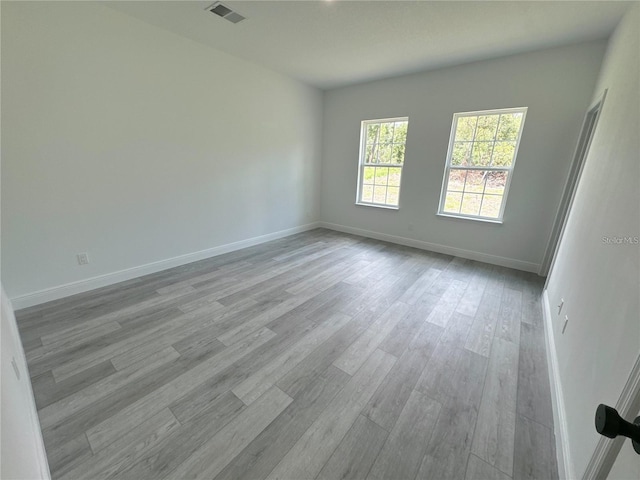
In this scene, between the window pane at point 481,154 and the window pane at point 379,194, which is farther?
the window pane at point 379,194

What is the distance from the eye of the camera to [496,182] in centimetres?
369

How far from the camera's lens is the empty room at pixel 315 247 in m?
1.26

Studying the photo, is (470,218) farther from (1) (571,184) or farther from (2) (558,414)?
(2) (558,414)

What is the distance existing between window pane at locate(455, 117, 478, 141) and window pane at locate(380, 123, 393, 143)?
43.1 inches

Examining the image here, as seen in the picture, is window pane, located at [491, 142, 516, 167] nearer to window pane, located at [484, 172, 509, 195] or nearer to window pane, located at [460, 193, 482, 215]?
window pane, located at [484, 172, 509, 195]

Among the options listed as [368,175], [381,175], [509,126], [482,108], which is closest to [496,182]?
[509,126]

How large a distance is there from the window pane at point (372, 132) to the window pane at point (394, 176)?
26.7 inches

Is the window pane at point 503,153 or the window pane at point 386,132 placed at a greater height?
the window pane at point 386,132

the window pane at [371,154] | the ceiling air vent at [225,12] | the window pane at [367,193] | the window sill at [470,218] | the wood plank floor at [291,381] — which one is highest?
the ceiling air vent at [225,12]

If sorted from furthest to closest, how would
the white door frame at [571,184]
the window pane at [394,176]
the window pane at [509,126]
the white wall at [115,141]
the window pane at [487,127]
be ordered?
1. the window pane at [394,176]
2. the window pane at [487,127]
3. the window pane at [509,126]
4. the white door frame at [571,184]
5. the white wall at [115,141]

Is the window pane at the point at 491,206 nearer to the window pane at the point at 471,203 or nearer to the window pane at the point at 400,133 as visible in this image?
the window pane at the point at 471,203

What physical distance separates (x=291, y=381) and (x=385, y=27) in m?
3.39

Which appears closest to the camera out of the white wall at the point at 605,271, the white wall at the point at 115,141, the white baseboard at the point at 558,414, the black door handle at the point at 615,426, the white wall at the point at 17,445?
the black door handle at the point at 615,426

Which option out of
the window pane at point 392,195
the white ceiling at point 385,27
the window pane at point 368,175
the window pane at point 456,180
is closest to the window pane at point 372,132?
the window pane at point 368,175
